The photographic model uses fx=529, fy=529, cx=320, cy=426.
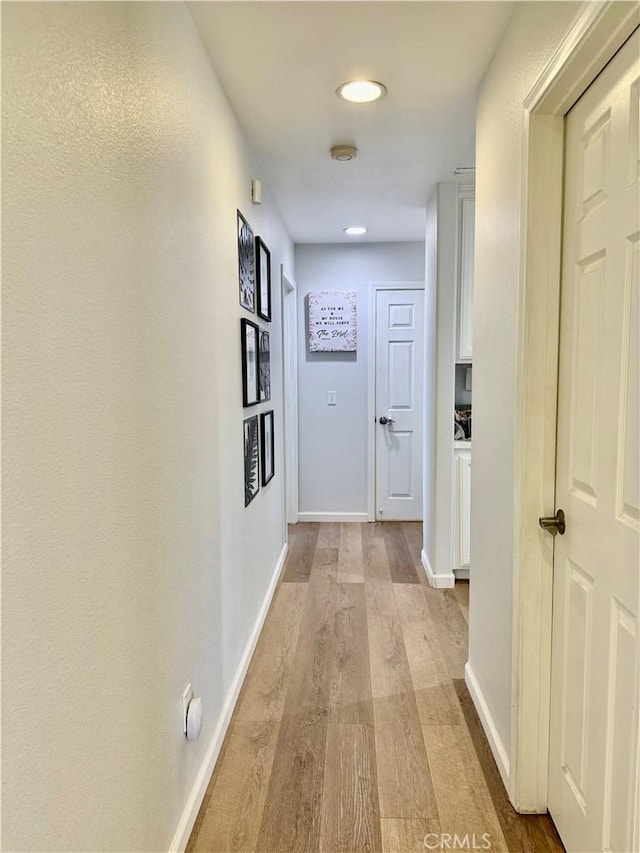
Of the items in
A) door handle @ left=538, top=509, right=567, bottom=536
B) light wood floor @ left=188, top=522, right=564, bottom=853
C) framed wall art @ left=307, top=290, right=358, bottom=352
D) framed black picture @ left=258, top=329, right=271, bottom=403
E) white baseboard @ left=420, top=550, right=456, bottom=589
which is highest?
framed wall art @ left=307, top=290, right=358, bottom=352

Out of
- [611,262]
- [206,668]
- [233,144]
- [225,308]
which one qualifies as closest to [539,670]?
[206,668]

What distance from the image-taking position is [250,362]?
2447mm

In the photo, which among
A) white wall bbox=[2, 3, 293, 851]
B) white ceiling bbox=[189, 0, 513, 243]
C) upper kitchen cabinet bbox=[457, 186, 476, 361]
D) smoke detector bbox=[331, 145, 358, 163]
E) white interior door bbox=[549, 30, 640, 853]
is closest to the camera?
white wall bbox=[2, 3, 293, 851]

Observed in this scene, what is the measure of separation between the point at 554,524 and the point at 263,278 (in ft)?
6.52

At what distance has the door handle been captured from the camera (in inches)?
57.1

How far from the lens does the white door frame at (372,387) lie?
14.8ft

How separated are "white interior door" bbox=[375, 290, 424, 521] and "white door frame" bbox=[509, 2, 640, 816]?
3061 mm

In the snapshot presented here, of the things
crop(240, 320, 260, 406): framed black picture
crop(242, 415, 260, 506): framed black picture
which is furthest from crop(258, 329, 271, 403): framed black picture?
crop(242, 415, 260, 506): framed black picture

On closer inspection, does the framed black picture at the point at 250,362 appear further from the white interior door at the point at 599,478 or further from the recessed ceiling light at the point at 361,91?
the white interior door at the point at 599,478

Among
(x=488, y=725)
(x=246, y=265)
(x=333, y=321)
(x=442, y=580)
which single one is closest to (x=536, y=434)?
(x=488, y=725)

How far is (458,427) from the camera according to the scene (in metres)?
3.43

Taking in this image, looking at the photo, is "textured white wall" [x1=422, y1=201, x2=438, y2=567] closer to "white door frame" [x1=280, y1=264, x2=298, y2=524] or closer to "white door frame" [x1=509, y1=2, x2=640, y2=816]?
"white door frame" [x1=280, y1=264, x2=298, y2=524]

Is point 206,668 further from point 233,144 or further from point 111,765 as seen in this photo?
point 233,144

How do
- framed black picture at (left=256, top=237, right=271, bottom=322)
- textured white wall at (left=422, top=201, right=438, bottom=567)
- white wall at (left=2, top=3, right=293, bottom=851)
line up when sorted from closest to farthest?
white wall at (left=2, top=3, right=293, bottom=851) → framed black picture at (left=256, top=237, right=271, bottom=322) → textured white wall at (left=422, top=201, right=438, bottom=567)
